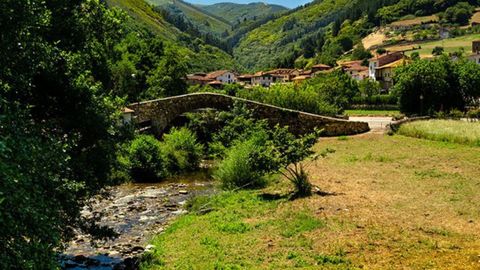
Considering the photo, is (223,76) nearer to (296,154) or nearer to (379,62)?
(379,62)

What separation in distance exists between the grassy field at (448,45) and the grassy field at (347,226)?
133828 millimetres

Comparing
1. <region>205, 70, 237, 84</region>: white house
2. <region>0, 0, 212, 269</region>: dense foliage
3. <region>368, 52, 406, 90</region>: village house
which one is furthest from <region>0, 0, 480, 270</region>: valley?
<region>205, 70, 237, 84</region>: white house

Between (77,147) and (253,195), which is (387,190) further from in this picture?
(77,147)

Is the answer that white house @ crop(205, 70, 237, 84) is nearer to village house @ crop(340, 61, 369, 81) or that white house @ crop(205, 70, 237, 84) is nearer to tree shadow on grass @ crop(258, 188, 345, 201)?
village house @ crop(340, 61, 369, 81)

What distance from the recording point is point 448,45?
510ft

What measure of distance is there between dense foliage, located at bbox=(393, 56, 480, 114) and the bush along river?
28105mm

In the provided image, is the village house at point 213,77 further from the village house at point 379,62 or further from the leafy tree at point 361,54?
the leafy tree at point 361,54

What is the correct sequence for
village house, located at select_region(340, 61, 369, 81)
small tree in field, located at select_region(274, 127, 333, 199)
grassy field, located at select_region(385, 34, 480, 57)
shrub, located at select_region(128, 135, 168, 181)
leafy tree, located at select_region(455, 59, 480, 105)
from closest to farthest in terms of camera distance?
1. small tree in field, located at select_region(274, 127, 333, 199)
2. shrub, located at select_region(128, 135, 168, 181)
3. leafy tree, located at select_region(455, 59, 480, 105)
4. village house, located at select_region(340, 61, 369, 81)
5. grassy field, located at select_region(385, 34, 480, 57)

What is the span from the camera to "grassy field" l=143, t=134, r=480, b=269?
38.3 ft

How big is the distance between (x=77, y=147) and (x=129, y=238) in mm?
5767

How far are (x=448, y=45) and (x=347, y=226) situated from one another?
15814 centimetres

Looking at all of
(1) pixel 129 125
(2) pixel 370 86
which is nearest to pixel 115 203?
(1) pixel 129 125

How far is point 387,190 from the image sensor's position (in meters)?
18.6

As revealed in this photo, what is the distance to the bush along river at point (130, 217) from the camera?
47.3ft
